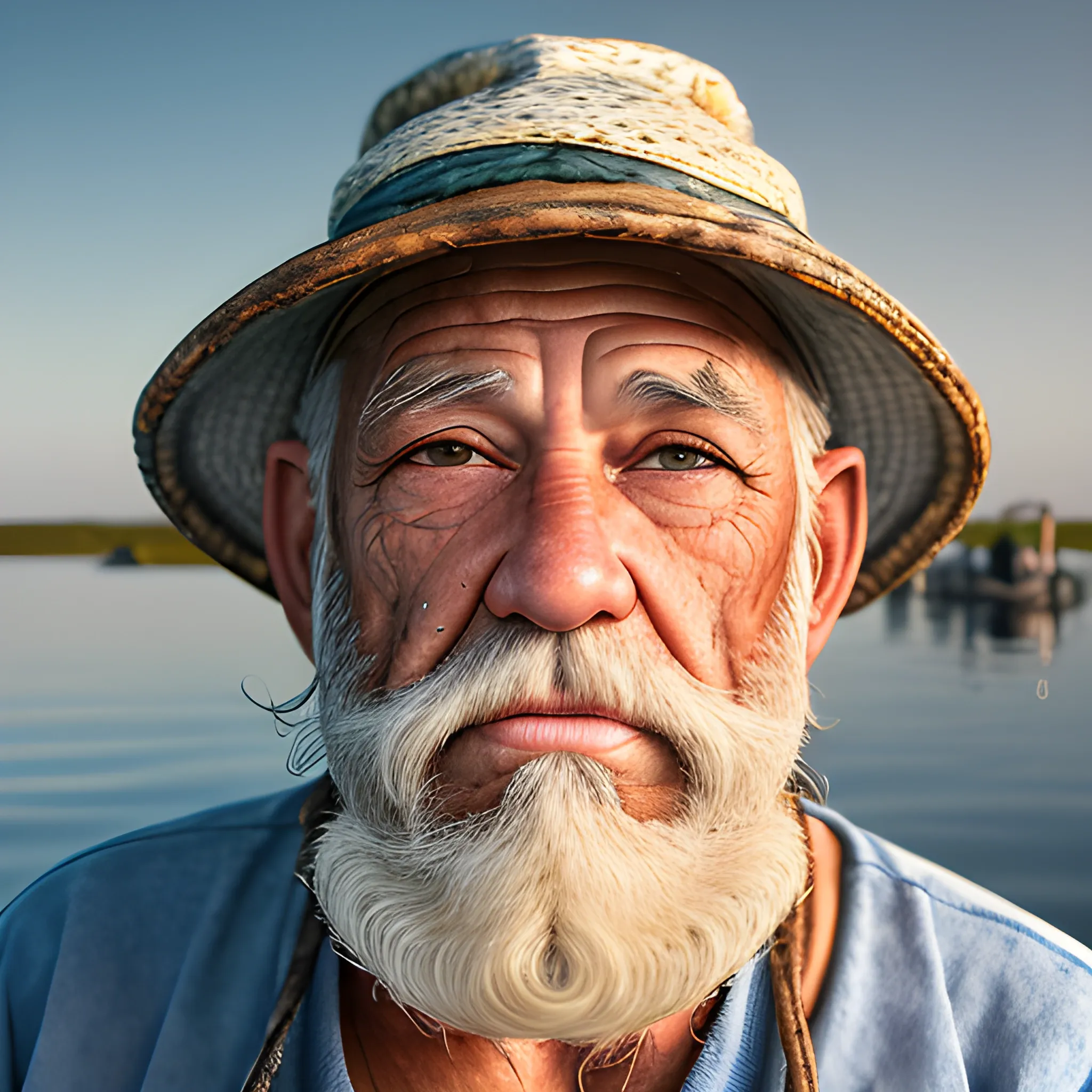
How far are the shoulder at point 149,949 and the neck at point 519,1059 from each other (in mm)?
223

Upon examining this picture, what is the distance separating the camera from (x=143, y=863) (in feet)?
6.10

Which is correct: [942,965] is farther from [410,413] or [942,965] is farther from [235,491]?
[235,491]

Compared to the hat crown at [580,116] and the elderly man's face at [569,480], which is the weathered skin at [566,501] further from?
the hat crown at [580,116]

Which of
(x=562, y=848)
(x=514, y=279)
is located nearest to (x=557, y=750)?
(x=562, y=848)

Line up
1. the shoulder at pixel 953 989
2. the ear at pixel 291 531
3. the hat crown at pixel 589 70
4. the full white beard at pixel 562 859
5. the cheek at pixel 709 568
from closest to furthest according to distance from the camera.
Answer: the full white beard at pixel 562 859, the cheek at pixel 709 568, the shoulder at pixel 953 989, the hat crown at pixel 589 70, the ear at pixel 291 531

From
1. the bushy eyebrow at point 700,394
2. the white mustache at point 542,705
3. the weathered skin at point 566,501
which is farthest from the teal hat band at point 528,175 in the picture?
the white mustache at point 542,705

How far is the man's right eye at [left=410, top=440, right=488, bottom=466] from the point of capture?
1.42 meters

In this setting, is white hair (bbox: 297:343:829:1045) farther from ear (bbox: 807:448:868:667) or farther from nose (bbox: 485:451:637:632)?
ear (bbox: 807:448:868:667)

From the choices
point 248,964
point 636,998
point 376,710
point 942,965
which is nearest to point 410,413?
point 376,710

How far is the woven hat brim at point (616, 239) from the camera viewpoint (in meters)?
1.28

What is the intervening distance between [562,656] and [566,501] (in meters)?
0.22

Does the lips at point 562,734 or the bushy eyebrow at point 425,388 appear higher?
the bushy eyebrow at point 425,388

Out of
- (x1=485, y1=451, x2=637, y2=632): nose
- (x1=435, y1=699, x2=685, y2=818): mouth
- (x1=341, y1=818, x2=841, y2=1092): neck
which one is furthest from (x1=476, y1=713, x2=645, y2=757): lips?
(x1=341, y1=818, x2=841, y2=1092): neck

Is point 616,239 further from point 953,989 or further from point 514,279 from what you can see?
point 953,989
